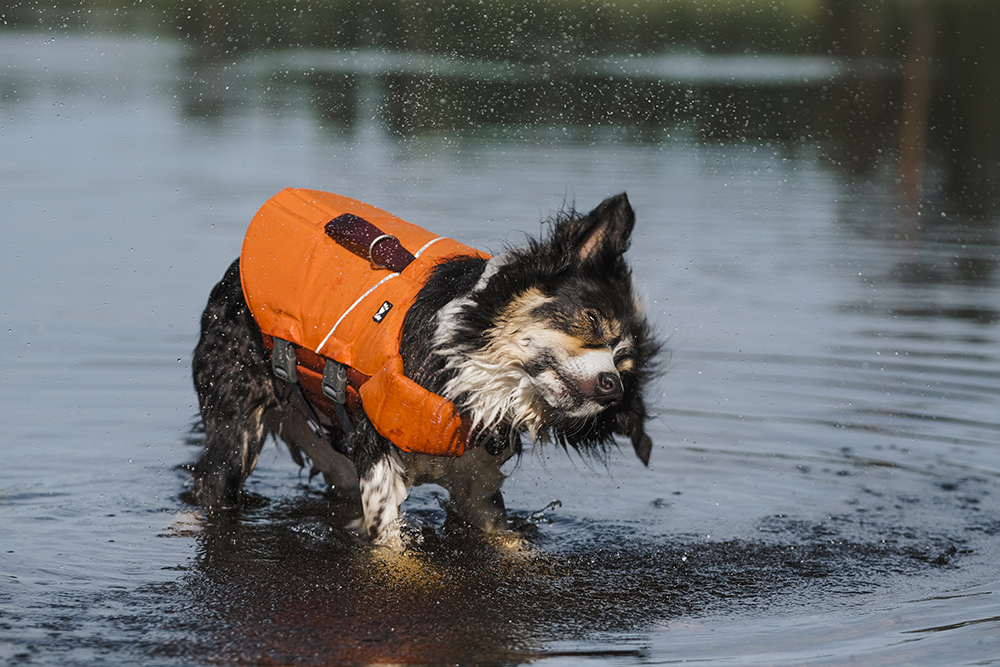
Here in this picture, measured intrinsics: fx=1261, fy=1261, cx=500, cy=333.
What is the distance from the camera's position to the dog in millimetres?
5164

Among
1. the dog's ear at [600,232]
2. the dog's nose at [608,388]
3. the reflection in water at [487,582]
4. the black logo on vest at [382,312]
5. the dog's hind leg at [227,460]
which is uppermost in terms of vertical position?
the dog's ear at [600,232]

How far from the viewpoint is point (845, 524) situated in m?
6.64

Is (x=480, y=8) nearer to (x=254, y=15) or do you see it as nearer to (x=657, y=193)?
(x=254, y=15)

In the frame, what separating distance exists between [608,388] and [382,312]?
1.22 metres

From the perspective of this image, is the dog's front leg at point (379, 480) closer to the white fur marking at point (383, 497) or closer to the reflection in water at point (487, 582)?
the white fur marking at point (383, 497)

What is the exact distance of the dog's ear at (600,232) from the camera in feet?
17.0

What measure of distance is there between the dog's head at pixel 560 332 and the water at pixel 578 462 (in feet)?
1.36

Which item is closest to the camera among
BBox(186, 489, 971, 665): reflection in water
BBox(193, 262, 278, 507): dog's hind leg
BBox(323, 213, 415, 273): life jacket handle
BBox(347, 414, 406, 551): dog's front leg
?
BBox(186, 489, 971, 665): reflection in water

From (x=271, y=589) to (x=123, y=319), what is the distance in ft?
16.6

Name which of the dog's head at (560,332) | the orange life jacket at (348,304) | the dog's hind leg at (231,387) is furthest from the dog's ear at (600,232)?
the dog's hind leg at (231,387)

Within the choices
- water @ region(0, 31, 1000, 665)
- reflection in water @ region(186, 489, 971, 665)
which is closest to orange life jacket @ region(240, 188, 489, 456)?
reflection in water @ region(186, 489, 971, 665)

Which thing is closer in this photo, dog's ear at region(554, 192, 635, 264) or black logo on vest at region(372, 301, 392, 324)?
dog's ear at region(554, 192, 635, 264)

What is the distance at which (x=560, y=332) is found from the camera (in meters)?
5.15

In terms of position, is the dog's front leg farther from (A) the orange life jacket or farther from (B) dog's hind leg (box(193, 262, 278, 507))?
(B) dog's hind leg (box(193, 262, 278, 507))
